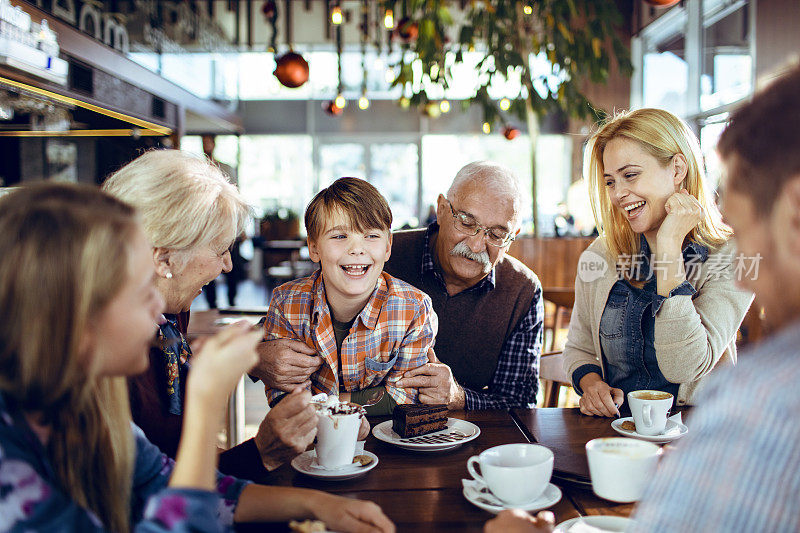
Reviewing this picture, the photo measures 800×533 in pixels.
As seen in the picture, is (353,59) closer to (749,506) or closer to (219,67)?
(219,67)

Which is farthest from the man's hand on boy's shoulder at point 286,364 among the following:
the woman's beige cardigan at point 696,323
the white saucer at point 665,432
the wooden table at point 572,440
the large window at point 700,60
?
the large window at point 700,60

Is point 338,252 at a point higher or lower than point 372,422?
higher

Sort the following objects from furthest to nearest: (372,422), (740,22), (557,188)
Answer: (557,188) < (740,22) < (372,422)

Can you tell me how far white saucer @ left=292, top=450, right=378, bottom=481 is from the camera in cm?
124

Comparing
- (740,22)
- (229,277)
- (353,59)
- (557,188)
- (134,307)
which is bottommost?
(229,277)

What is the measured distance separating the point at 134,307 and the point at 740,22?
8.02 meters

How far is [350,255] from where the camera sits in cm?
183

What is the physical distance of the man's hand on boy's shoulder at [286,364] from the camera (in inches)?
66.4

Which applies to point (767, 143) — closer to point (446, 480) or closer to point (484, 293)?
point (446, 480)

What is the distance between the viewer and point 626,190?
2.01 m

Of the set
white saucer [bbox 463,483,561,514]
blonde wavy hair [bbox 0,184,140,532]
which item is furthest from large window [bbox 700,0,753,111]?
blonde wavy hair [bbox 0,184,140,532]

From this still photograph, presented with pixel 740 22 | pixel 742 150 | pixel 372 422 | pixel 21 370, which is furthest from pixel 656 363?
pixel 740 22

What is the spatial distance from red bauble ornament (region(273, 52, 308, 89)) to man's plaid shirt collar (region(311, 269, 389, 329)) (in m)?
2.51

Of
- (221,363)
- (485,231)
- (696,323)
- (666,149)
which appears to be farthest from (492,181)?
(221,363)
